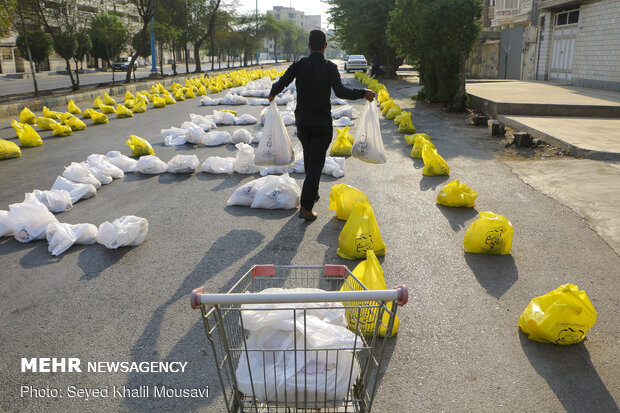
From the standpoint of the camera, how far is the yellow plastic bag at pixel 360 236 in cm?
429

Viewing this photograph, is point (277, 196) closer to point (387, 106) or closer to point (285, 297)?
point (285, 297)

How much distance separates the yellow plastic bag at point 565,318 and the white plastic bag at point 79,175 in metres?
5.81

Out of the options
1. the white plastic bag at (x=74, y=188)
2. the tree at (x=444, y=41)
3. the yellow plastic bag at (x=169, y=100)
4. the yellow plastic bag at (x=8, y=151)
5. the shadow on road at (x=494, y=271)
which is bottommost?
the shadow on road at (x=494, y=271)

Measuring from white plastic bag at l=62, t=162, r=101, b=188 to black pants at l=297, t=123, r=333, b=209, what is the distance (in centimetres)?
325

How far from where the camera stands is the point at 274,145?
18.8 ft

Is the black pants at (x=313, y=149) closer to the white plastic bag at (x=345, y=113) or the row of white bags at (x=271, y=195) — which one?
the row of white bags at (x=271, y=195)

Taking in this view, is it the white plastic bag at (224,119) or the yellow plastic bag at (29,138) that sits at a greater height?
the white plastic bag at (224,119)

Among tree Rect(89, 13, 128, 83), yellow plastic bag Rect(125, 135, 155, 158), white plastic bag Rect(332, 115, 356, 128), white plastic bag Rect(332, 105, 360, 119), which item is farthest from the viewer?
tree Rect(89, 13, 128, 83)

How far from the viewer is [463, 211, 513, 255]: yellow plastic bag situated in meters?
4.43

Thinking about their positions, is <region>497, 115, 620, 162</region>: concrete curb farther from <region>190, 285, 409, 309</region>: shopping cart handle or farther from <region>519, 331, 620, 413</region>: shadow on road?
<region>190, 285, 409, 309</region>: shopping cart handle

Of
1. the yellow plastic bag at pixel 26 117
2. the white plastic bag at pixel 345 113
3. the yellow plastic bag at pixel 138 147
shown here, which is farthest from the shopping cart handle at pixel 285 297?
the yellow plastic bag at pixel 26 117

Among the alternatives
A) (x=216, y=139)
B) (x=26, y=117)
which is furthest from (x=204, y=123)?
(x=26, y=117)

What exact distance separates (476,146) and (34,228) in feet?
26.2

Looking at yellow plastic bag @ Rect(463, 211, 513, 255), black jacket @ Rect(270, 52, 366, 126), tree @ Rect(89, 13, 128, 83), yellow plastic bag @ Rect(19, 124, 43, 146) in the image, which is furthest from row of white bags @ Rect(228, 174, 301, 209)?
tree @ Rect(89, 13, 128, 83)
